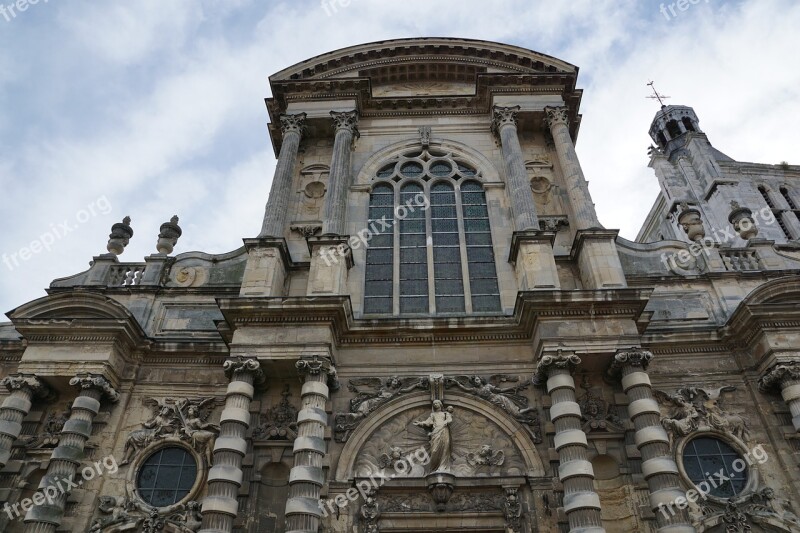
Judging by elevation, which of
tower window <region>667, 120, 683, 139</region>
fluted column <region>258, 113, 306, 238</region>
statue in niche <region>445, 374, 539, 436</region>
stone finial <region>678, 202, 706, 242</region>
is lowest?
statue in niche <region>445, 374, 539, 436</region>

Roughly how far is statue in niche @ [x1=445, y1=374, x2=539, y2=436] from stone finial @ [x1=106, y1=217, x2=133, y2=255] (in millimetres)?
9090

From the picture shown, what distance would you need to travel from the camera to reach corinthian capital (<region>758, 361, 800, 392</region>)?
1098cm

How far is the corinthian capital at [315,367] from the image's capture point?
36.0ft

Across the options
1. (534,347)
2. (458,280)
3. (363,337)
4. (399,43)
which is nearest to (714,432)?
(534,347)

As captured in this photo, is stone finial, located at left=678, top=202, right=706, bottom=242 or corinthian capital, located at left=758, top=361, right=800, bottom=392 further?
stone finial, located at left=678, top=202, right=706, bottom=242

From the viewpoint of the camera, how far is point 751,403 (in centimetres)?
1158

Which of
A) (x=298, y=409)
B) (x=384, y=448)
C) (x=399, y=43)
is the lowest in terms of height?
(x=384, y=448)

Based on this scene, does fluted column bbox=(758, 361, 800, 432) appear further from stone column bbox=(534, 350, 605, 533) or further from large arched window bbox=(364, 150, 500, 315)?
large arched window bbox=(364, 150, 500, 315)

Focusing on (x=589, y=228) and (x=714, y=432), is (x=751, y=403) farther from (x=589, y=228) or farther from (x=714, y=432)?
(x=589, y=228)

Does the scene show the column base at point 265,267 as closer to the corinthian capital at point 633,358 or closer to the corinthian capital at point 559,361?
the corinthian capital at point 559,361

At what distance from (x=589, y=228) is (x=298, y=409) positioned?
7533mm

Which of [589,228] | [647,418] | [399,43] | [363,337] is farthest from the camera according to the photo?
[399,43]

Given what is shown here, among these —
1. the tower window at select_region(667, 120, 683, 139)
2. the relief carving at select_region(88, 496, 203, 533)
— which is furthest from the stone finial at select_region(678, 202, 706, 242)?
the tower window at select_region(667, 120, 683, 139)

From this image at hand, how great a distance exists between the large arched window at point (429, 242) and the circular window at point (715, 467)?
476 cm
